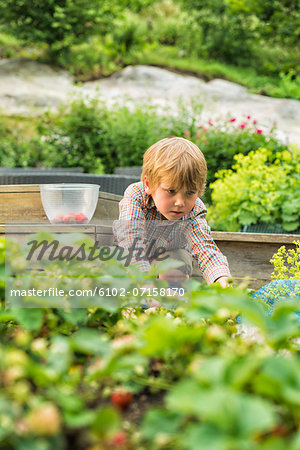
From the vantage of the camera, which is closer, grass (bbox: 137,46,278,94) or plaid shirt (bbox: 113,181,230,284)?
plaid shirt (bbox: 113,181,230,284)

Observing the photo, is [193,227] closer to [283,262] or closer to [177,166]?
[177,166]

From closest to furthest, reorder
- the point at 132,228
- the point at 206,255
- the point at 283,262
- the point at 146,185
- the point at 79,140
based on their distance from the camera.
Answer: the point at 132,228
the point at 206,255
the point at 146,185
the point at 283,262
the point at 79,140

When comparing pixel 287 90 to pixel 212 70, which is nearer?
pixel 287 90

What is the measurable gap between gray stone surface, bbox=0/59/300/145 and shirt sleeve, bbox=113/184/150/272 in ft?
21.9

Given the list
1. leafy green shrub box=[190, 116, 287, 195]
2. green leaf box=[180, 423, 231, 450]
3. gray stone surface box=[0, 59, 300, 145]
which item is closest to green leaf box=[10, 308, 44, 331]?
green leaf box=[180, 423, 231, 450]

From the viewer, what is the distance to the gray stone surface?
9.01 m

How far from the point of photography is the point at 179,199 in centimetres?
190

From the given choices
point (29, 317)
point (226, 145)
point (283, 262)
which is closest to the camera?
point (29, 317)

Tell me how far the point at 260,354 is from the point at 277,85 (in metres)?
11.9

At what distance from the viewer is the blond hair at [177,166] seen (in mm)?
1932

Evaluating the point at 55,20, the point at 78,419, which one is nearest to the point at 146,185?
the point at 78,419

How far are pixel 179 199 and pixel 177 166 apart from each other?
142 mm

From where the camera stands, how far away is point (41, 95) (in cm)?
973

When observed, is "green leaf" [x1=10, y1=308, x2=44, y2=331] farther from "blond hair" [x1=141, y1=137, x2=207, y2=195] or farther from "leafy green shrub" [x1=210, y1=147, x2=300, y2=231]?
"leafy green shrub" [x1=210, y1=147, x2=300, y2=231]
